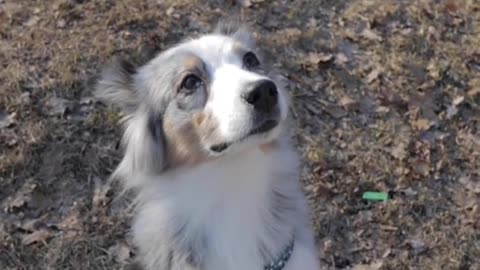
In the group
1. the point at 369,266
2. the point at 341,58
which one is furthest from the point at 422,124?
the point at 369,266

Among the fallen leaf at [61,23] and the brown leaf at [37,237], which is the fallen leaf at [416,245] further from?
the fallen leaf at [61,23]

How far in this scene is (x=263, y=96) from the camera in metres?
3.35

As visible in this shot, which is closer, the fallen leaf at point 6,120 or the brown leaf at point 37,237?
the brown leaf at point 37,237

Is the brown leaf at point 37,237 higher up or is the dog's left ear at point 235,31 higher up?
the dog's left ear at point 235,31

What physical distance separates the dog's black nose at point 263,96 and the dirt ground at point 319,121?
162 cm

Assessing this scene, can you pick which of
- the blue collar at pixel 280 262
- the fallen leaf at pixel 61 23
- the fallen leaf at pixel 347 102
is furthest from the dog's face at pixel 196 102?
the fallen leaf at pixel 61 23

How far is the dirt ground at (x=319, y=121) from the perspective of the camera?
4.85m

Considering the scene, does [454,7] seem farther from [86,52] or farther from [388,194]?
[86,52]

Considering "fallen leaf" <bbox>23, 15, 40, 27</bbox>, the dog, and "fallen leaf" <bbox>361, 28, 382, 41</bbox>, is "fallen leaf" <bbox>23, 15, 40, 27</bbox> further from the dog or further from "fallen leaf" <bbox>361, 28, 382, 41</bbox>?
the dog

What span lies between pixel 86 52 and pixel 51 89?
0.43 metres

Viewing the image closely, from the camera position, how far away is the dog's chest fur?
3676 millimetres

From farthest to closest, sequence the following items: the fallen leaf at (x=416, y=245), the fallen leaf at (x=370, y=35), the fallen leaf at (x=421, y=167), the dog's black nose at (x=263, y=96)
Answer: the fallen leaf at (x=370, y=35) → the fallen leaf at (x=421, y=167) → the fallen leaf at (x=416, y=245) → the dog's black nose at (x=263, y=96)

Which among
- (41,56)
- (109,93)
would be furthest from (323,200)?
(41,56)

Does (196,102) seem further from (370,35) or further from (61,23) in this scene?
(370,35)
